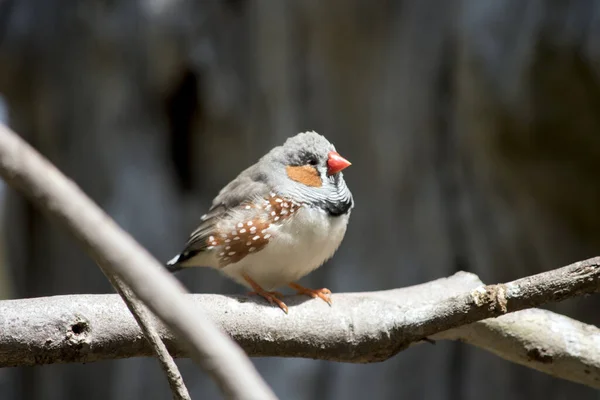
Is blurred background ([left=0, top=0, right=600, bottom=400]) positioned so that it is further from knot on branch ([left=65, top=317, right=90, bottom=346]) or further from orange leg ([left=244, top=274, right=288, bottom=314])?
knot on branch ([left=65, top=317, right=90, bottom=346])

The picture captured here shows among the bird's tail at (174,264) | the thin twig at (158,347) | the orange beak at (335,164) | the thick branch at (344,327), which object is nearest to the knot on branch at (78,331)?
the thick branch at (344,327)

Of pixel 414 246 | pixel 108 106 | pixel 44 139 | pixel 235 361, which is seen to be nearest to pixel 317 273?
pixel 414 246

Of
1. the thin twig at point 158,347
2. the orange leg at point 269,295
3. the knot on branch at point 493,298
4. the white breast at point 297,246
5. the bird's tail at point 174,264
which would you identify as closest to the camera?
the thin twig at point 158,347

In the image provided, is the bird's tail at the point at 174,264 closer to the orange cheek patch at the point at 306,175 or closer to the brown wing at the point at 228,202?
the brown wing at the point at 228,202

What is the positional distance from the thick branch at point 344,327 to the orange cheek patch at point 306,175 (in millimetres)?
396

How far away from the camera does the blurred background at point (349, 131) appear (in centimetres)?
300

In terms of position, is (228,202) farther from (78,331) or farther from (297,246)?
(78,331)

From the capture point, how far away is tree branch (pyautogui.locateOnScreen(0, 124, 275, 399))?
60 centimetres

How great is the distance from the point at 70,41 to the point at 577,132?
2.70 metres

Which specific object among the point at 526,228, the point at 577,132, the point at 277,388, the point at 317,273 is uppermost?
the point at 577,132

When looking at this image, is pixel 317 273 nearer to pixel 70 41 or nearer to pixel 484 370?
pixel 484 370

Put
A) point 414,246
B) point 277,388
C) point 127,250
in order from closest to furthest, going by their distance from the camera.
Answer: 1. point 127,250
2. point 414,246
3. point 277,388

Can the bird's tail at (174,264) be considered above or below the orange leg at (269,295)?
above

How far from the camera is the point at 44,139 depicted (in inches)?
163
